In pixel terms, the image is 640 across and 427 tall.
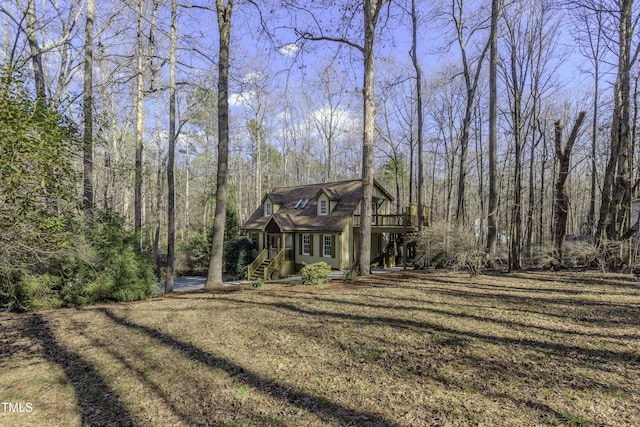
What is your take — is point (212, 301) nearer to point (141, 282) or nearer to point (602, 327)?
point (141, 282)

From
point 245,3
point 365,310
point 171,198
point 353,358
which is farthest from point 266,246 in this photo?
point 353,358

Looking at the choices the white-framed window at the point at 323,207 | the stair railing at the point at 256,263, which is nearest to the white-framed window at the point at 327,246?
the white-framed window at the point at 323,207

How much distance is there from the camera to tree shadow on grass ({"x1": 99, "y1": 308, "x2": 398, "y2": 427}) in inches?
122

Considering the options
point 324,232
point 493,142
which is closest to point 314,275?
point 493,142

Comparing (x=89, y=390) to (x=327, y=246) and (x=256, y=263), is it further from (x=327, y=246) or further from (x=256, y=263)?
(x=256, y=263)

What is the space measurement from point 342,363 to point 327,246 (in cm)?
1590

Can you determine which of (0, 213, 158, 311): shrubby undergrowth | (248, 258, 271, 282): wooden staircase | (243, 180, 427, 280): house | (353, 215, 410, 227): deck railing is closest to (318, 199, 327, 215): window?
(243, 180, 427, 280): house

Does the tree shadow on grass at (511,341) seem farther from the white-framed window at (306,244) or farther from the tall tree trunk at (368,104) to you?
the white-framed window at (306,244)

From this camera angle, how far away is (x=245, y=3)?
11.2 meters

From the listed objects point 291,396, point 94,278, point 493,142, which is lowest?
point 291,396

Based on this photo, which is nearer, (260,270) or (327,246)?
(327,246)

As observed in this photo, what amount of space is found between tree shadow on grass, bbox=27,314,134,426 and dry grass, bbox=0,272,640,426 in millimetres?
17

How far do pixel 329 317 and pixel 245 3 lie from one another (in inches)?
437

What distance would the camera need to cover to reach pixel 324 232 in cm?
1992
